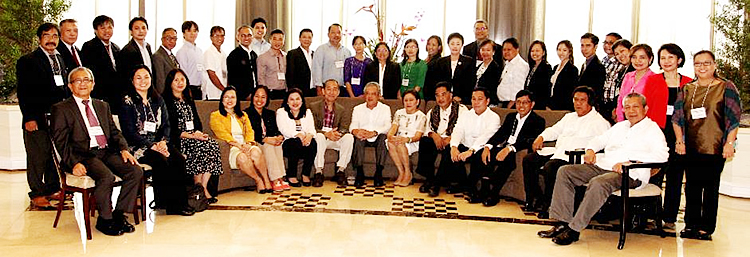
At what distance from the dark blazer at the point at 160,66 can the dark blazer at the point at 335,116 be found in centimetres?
152

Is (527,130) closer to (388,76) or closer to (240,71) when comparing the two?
(388,76)

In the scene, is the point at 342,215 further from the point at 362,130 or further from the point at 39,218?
the point at 39,218

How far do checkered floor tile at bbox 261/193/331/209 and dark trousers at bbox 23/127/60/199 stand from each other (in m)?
1.78

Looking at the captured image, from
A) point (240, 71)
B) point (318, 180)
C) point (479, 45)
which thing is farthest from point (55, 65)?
point (479, 45)

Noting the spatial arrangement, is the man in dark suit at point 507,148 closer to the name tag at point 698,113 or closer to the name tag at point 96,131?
the name tag at point 698,113

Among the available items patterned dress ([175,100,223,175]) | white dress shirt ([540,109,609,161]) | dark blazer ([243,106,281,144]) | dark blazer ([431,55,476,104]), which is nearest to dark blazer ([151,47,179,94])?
dark blazer ([243,106,281,144])

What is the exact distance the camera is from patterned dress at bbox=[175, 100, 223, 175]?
225 inches

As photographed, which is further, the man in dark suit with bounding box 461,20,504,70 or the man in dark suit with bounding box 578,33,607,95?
the man in dark suit with bounding box 461,20,504,70

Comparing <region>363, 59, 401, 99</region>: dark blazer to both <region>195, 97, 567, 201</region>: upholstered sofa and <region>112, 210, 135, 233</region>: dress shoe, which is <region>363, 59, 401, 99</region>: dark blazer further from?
<region>112, 210, 135, 233</region>: dress shoe

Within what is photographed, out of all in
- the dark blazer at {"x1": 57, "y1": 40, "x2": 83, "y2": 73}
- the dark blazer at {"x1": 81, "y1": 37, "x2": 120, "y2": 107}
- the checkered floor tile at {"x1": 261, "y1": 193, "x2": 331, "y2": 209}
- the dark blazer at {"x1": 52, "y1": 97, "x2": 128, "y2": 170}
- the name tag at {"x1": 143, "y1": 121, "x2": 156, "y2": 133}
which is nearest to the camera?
the dark blazer at {"x1": 52, "y1": 97, "x2": 128, "y2": 170}

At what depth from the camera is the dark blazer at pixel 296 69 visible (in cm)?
764

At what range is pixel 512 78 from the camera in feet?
23.2

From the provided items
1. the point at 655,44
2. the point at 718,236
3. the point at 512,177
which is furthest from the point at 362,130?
the point at 655,44

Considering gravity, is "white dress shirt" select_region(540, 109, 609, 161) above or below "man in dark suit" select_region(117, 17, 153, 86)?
below
